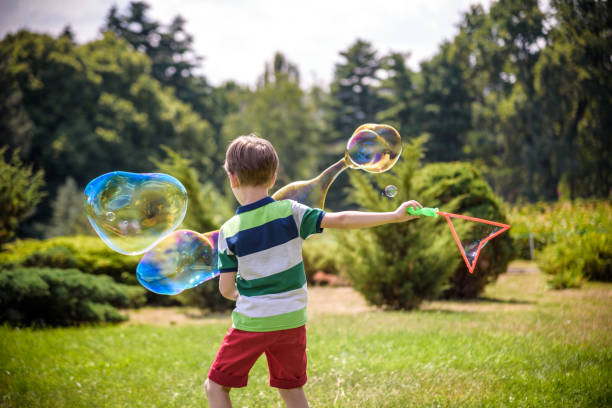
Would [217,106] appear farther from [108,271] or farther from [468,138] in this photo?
[108,271]

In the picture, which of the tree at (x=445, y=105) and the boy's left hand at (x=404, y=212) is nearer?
the boy's left hand at (x=404, y=212)

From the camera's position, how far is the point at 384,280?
7840 millimetres

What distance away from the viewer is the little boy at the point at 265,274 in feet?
7.86

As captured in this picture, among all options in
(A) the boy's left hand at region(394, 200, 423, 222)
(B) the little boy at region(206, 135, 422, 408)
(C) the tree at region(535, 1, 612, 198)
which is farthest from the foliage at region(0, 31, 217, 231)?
(A) the boy's left hand at region(394, 200, 423, 222)

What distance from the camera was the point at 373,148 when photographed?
391 centimetres

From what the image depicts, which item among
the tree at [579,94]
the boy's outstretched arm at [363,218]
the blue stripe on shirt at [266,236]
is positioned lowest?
the blue stripe on shirt at [266,236]

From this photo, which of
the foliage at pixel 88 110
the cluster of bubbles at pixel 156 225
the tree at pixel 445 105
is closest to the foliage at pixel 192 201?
the cluster of bubbles at pixel 156 225

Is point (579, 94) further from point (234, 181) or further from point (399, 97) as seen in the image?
point (399, 97)

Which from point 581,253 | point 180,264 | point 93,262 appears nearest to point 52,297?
point 93,262

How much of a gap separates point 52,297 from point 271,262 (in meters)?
5.94

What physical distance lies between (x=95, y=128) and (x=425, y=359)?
1395 inches

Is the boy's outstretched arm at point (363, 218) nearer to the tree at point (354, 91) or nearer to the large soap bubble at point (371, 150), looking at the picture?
the large soap bubble at point (371, 150)

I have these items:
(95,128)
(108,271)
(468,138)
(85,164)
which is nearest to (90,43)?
(95,128)

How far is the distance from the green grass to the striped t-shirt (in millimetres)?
1441
